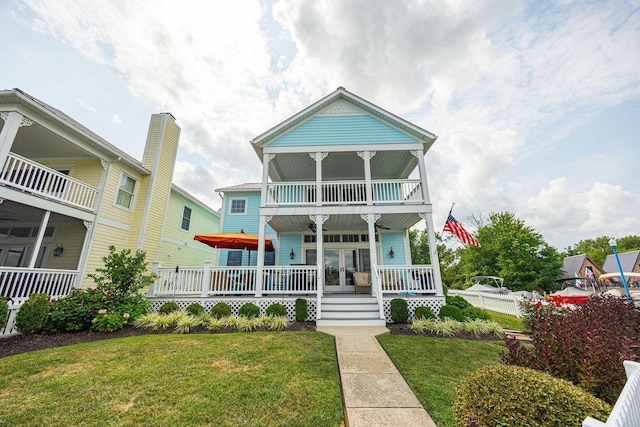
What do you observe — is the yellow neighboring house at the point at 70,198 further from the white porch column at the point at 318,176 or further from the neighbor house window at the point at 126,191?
the white porch column at the point at 318,176

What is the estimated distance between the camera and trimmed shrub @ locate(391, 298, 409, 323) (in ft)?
25.6

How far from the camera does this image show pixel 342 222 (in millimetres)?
10656

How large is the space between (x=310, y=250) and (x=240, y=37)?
30.7 feet

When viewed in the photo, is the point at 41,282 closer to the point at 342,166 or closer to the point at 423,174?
the point at 342,166

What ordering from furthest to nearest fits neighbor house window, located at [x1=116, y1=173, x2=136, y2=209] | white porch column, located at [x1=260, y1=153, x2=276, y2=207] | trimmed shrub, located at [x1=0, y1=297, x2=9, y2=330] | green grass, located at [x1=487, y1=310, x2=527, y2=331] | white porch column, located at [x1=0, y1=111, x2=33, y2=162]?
neighbor house window, located at [x1=116, y1=173, x2=136, y2=209], white porch column, located at [x1=260, y1=153, x2=276, y2=207], green grass, located at [x1=487, y1=310, x2=527, y2=331], white porch column, located at [x1=0, y1=111, x2=33, y2=162], trimmed shrub, located at [x1=0, y1=297, x2=9, y2=330]

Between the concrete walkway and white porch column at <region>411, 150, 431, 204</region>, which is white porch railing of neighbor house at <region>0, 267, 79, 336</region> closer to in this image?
the concrete walkway

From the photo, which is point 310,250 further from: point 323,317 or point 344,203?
point 323,317

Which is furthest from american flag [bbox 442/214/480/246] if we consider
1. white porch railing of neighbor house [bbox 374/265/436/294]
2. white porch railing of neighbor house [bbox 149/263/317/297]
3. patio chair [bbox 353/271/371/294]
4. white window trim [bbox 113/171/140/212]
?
white window trim [bbox 113/171/140/212]

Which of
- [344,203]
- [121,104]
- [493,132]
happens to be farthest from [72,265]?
[493,132]

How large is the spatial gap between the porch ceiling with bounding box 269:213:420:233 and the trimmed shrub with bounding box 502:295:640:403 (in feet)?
21.3

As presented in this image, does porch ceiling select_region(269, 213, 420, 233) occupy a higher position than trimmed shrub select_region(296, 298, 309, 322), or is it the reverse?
porch ceiling select_region(269, 213, 420, 233)

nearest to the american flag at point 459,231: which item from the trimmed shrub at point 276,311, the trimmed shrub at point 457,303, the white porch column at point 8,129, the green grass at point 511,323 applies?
the trimmed shrub at point 457,303

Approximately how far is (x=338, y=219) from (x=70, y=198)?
10.1 m

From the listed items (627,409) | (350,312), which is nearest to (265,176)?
(350,312)
